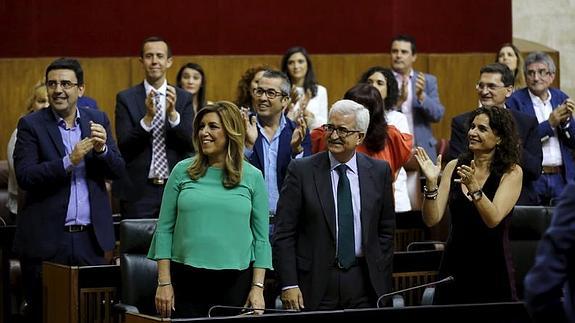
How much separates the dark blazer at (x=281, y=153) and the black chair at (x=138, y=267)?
0.72 meters

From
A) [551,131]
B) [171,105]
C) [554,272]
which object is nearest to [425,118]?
[551,131]

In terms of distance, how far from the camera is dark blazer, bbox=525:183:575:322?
3531mm

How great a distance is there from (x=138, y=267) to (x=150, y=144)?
1391mm

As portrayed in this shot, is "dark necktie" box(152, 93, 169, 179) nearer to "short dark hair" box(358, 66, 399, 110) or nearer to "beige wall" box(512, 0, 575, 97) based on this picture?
"short dark hair" box(358, 66, 399, 110)

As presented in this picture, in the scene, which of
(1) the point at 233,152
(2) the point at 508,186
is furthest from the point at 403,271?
(1) the point at 233,152

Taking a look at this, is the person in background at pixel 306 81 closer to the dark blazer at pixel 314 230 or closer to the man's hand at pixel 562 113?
the man's hand at pixel 562 113

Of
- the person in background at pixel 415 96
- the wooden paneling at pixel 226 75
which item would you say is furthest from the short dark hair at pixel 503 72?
the wooden paneling at pixel 226 75

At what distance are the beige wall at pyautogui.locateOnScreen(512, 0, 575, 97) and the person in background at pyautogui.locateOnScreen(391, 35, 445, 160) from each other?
84.7 inches

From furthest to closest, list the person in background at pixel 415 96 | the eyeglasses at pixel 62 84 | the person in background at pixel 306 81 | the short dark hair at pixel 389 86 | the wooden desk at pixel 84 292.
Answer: the person in background at pixel 415 96
the person in background at pixel 306 81
the short dark hair at pixel 389 86
the eyeglasses at pixel 62 84
the wooden desk at pixel 84 292

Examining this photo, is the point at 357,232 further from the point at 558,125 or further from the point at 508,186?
the point at 558,125

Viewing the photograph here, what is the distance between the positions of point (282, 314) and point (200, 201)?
73cm

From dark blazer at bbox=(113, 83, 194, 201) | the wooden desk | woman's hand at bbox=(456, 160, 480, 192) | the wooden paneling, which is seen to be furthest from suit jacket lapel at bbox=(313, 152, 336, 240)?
the wooden paneling

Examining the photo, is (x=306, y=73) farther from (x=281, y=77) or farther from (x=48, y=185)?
(x=48, y=185)

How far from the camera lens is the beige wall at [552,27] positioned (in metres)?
10.7
